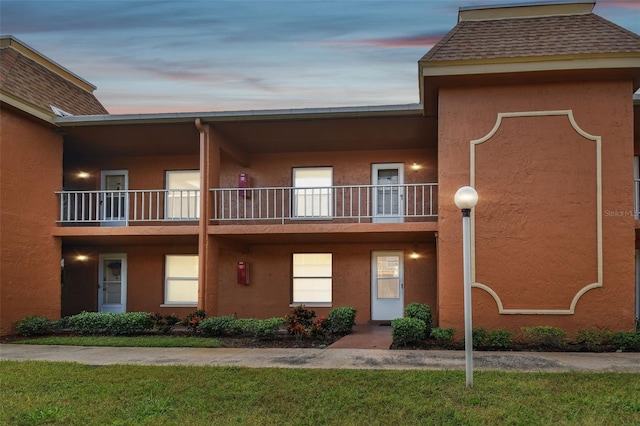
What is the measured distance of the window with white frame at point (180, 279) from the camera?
52.4 feet

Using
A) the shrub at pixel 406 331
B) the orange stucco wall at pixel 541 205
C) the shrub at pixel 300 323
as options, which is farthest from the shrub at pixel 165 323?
the orange stucco wall at pixel 541 205

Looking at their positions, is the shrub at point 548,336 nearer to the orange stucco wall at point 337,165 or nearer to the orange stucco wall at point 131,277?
the orange stucco wall at point 337,165

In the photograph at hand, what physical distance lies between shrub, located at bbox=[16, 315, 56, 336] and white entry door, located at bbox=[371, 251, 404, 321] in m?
8.29

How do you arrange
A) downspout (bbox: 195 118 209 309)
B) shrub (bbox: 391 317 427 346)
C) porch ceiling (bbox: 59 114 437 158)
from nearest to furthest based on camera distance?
shrub (bbox: 391 317 427 346) < downspout (bbox: 195 118 209 309) < porch ceiling (bbox: 59 114 437 158)

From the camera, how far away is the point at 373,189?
1495cm

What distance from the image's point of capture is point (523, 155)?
A: 10.7m

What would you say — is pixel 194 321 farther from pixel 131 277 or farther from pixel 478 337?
pixel 478 337

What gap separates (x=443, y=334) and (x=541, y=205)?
127 inches

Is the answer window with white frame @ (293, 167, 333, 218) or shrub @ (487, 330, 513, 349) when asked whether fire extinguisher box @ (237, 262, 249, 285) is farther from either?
shrub @ (487, 330, 513, 349)

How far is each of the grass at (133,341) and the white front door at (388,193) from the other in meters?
6.15

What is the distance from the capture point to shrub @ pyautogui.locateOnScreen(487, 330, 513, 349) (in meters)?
9.70

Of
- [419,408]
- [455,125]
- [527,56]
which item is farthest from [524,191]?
[419,408]

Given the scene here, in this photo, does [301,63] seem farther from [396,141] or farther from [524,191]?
[524,191]

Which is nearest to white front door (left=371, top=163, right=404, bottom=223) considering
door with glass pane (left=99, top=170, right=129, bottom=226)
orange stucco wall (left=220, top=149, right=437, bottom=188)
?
orange stucco wall (left=220, top=149, right=437, bottom=188)
